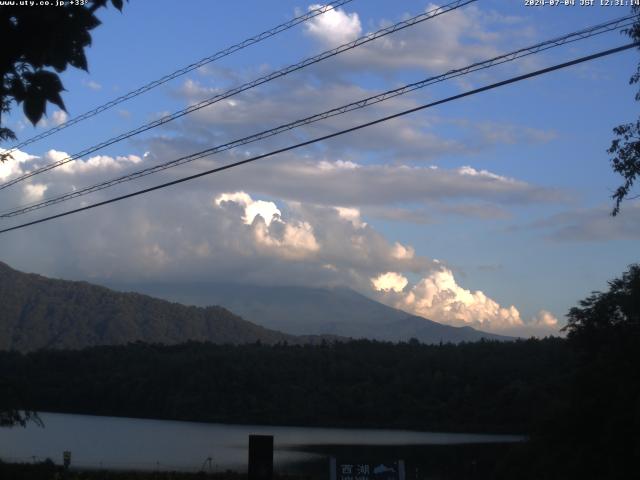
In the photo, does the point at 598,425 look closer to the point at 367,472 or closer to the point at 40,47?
the point at 367,472

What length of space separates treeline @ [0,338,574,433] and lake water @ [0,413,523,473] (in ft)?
19.5

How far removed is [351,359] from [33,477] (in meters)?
110

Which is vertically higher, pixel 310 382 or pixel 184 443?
pixel 310 382

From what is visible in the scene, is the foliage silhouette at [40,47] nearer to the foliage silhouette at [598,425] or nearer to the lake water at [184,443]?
the foliage silhouette at [598,425]

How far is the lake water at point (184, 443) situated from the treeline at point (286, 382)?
19.5 feet

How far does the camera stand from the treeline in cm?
10806

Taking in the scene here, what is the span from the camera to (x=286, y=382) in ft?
405

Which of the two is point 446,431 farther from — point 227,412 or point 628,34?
point 628,34

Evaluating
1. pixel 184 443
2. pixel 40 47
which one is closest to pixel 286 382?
pixel 184 443

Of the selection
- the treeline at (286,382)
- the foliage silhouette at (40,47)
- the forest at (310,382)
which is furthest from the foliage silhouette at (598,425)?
the treeline at (286,382)


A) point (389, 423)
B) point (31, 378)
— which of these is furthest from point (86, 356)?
point (389, 423)

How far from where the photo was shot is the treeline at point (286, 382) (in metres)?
108

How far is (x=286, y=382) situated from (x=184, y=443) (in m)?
42.8

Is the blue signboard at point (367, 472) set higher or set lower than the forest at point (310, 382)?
lower
